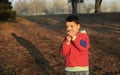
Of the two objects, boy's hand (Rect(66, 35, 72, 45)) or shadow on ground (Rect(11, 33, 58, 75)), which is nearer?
boy's hand (Rect(66, 35, 72, 45))

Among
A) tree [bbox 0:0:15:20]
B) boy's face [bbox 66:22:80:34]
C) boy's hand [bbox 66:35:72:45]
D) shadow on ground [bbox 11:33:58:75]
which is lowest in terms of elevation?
shadow on ground [bbox 11:33:58:75]

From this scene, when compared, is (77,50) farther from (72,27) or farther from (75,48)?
(72,27)

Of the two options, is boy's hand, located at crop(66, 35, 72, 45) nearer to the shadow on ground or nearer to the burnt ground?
the burnt ground

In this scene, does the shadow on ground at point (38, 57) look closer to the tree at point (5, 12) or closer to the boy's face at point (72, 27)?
the boy's face at point (72, 27)

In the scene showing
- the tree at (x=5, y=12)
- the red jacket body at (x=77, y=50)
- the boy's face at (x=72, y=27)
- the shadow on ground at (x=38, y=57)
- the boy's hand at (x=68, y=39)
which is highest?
the boy's face at (x=72, y=27)

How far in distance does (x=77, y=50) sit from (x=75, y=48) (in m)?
0.04

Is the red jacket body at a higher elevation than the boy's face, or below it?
below

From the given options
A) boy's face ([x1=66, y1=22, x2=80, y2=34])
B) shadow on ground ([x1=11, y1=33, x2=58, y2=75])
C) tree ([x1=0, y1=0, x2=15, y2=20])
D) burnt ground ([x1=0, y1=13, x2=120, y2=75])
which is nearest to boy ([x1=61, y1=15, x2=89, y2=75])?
boy's face ([x1=66, y1=22, x2=80, y2=34])

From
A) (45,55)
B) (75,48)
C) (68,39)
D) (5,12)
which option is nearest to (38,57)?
(45,55)

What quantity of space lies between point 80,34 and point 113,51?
6.75 metres

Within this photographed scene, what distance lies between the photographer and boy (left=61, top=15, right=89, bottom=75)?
5.23 meters

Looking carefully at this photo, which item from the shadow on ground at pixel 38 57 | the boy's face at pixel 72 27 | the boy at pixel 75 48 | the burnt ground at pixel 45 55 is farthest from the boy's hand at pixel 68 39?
the shadow on ground at pixel 38 57

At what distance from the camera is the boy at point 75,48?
17.2 ft

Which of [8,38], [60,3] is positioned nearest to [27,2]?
[60,3]
